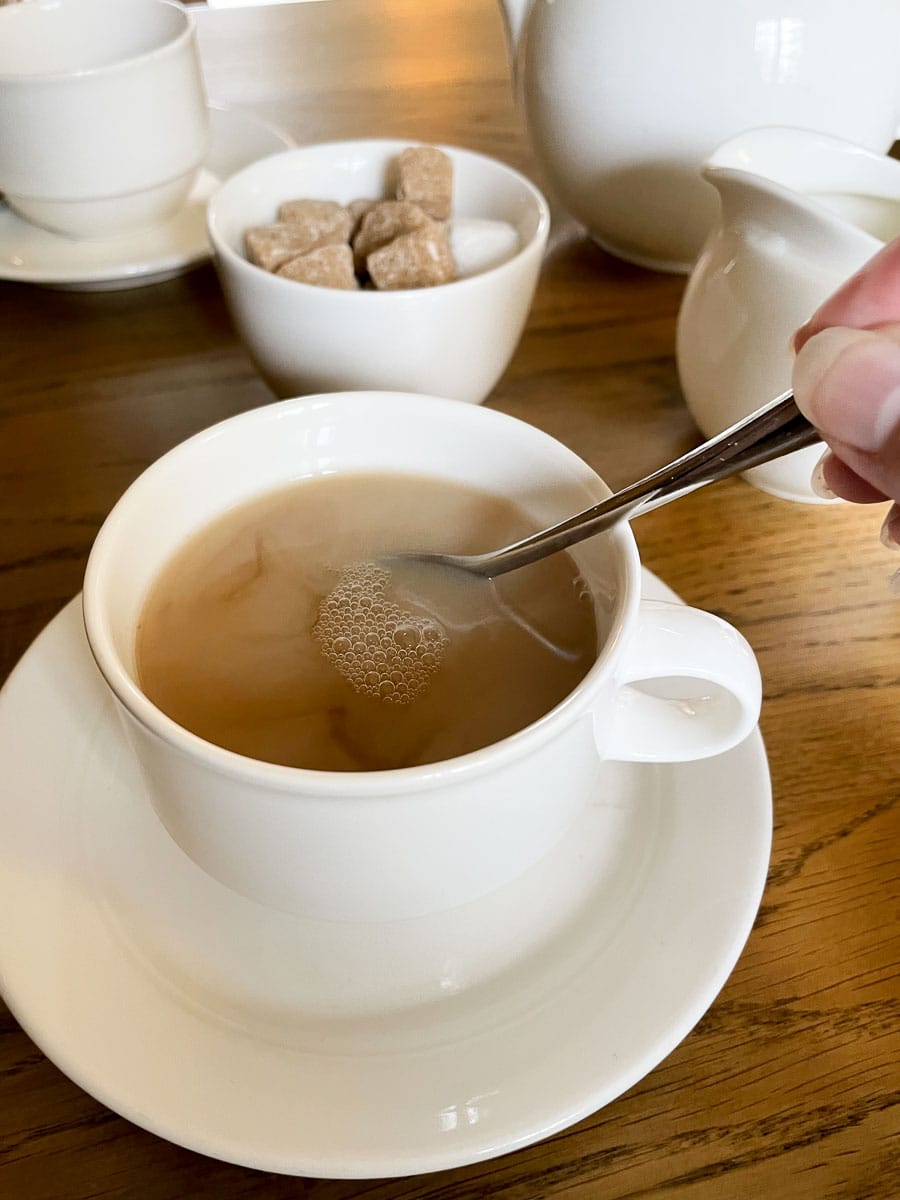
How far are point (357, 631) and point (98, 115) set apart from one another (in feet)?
1.90

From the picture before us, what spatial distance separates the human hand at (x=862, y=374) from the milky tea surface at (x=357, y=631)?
0.69 feet

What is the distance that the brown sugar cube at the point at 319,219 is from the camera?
0.80 metres

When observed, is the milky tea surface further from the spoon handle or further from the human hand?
the human hand

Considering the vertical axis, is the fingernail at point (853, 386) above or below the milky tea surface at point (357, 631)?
above

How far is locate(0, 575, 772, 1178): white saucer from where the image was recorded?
0.40 meters

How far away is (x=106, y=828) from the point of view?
1.71ft

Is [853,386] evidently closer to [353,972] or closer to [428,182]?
[353,972]

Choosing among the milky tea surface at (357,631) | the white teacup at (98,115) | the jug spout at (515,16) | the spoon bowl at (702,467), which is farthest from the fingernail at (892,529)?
the white teacup at (98,115)

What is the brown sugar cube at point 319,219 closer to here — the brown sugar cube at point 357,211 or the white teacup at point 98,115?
the brown sugar cube at point 357,211

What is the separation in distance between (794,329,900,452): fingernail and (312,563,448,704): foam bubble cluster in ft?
0.89

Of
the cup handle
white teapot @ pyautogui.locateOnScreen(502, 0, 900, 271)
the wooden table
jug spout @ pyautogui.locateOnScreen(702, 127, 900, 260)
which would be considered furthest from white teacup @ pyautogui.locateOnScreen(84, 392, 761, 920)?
white teapot @ pyautogui.locateOnScreen(502, 0, 900, 271)

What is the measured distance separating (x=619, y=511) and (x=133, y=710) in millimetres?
259

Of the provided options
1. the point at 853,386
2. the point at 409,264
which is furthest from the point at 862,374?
the point at 409,264

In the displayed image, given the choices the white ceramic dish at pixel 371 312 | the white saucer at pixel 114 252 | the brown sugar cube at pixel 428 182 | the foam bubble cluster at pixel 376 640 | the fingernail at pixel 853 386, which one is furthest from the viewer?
the white saucer at pixel 114 252
